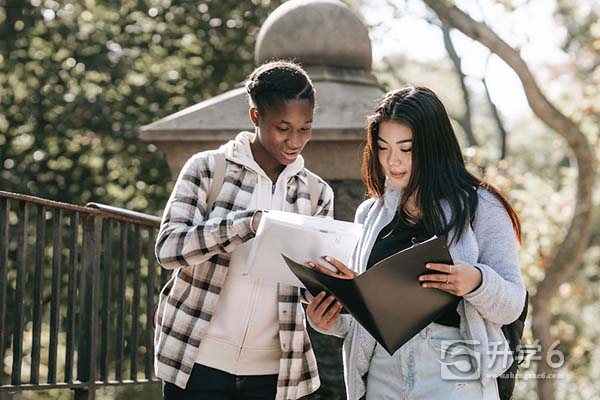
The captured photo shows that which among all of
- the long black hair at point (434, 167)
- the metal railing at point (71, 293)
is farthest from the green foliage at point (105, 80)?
the long black hair at point (434, 167)

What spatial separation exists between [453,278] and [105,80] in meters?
7.32

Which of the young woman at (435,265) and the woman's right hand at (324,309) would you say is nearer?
the young woman at (435,265)

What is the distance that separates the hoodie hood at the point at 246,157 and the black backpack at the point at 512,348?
960 mm

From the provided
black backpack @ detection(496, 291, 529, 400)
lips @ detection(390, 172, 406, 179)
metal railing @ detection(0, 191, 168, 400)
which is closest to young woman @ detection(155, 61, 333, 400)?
lips @ detection(390, 172, 406, 179)

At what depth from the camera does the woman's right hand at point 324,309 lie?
3350 millimetres

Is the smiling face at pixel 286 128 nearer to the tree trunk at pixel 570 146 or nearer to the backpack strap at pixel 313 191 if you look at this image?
the backpack strap at pixel 313 191

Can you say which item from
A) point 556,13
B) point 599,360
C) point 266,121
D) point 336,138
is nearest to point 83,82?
point 336,138

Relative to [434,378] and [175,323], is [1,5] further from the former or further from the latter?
[434,378]

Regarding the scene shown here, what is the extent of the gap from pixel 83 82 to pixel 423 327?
7.37 m

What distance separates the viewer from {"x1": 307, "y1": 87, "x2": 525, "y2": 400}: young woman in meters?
3.15

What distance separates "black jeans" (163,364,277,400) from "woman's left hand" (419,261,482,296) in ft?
2.88

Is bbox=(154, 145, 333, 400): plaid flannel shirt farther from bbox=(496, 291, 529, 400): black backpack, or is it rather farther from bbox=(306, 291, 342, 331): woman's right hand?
bbox=(496, 291, 529, 400): black backpack

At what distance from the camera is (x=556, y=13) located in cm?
2762

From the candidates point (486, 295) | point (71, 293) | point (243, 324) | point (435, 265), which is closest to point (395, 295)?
point (435, 265)
